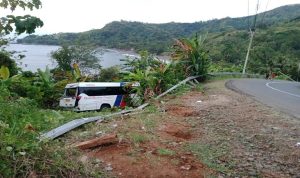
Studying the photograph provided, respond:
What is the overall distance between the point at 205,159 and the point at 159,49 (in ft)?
302

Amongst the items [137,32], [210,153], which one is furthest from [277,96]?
[137,32]

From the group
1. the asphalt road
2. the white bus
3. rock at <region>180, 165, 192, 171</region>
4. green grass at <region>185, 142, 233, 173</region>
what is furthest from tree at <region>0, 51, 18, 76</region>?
rock at <region>180, 165, 192, 171</region>

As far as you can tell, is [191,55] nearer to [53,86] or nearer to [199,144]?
[53,86]

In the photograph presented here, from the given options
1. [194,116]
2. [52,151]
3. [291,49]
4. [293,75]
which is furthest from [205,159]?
[291,49]

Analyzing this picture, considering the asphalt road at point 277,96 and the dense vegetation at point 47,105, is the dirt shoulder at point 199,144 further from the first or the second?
the asphalt road at point 277,96

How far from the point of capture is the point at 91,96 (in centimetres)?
2555

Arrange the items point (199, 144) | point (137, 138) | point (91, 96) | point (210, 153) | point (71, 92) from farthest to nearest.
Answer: point (91, 96) → point (71, 92) → point (199, 144) → point (137, 138) → point (210, 153)

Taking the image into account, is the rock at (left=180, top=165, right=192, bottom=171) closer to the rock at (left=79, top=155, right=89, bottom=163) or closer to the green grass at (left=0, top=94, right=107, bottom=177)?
the green grass at (left=0, top=94, right=107, bottom=177)

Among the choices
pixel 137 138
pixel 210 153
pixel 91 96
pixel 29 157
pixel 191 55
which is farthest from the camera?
pixel 91 96

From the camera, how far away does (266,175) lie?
5.43 meters

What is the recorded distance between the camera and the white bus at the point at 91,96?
24.6 metres

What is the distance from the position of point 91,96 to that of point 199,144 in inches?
758

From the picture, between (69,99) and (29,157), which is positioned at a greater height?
(29,157)

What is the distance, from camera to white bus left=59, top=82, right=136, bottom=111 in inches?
969
